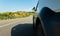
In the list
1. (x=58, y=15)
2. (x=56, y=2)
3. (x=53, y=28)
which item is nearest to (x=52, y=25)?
(x=53, y=28)

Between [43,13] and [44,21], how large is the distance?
0.58 ft

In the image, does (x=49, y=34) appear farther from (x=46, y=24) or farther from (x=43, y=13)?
(x=43, y=13)

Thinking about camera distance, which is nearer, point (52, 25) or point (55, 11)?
point (52, 25)

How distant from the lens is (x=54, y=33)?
7.48ft

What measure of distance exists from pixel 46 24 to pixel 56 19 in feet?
0.42

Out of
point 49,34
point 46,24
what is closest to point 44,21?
point 46,24

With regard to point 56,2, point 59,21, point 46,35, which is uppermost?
point 56,2

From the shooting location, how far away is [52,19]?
242 centimetres

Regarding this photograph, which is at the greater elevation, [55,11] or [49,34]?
[55,11]

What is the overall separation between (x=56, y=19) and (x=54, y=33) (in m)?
0.19

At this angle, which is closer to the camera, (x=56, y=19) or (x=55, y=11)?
(x=56, y=19)

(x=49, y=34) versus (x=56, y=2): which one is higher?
(x=56, y=2)

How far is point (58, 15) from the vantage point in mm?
2490

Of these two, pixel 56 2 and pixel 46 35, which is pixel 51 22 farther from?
pixel 56 2
